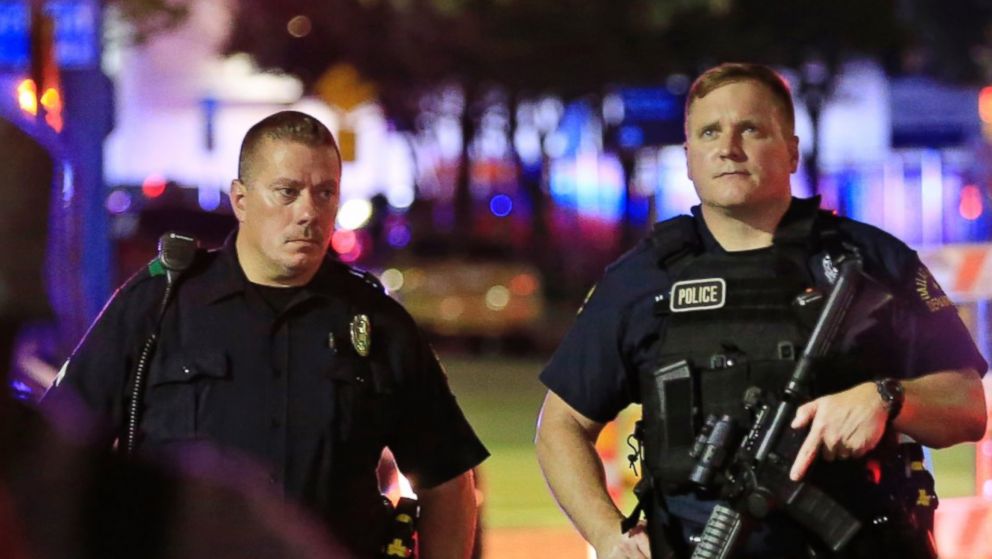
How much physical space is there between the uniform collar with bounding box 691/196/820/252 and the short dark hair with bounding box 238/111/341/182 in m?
0.90

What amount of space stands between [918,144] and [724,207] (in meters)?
47.0

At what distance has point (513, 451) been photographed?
1468 centimetres

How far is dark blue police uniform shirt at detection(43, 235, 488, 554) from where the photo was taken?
4.19m

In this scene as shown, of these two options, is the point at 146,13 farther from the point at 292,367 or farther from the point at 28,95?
the point at 292,367

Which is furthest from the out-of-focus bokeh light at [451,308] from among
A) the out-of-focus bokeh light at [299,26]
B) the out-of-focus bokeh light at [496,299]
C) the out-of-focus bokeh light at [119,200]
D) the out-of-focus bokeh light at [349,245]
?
the out-of-focus bokeh light at [299,26]

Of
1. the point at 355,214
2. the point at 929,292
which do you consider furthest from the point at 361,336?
the point at 355,214

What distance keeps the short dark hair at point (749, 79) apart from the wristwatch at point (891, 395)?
673 millimetres

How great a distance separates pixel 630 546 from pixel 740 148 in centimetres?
94

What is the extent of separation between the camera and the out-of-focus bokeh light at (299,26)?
111 feet

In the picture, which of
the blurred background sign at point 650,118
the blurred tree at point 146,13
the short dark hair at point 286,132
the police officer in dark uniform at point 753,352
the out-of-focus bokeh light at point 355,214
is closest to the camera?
the police officer in dark uniform at point 753,352

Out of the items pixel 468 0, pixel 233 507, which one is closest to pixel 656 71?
pixel 468 0

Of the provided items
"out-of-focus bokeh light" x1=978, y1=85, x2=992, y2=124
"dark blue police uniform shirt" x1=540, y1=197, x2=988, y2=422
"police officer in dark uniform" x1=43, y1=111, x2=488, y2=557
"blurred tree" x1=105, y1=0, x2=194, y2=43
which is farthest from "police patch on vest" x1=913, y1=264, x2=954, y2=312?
"out-of-focus bokeh light" x1=978, y1=85, x2=992, y2=124

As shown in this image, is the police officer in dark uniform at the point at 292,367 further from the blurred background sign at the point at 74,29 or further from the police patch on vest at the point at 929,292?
the blurred background sign at the point at 74,29

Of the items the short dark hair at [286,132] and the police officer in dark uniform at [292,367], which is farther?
the short dark hair at [286,132]
